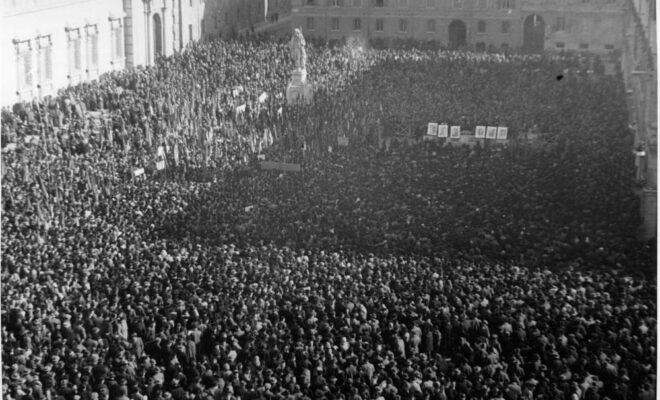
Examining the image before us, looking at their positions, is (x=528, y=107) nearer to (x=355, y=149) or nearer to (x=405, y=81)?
(x=405, y=81)

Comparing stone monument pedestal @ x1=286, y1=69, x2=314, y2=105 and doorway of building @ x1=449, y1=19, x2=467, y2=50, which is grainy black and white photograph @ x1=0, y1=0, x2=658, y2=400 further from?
doorway of building @ x1=449, y1=19, x2=467, y2=50

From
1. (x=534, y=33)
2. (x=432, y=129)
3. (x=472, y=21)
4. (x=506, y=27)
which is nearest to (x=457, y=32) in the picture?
(x=472, y=21)

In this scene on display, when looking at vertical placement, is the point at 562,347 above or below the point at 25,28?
below

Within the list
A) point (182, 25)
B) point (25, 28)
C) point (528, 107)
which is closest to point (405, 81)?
point (528, 107)

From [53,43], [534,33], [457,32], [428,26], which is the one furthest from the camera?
[457,32]

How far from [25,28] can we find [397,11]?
1024 inches

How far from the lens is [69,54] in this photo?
5000cm

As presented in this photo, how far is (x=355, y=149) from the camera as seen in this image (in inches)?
1591

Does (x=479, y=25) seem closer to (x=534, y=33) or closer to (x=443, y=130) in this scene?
(x=534, y=33)

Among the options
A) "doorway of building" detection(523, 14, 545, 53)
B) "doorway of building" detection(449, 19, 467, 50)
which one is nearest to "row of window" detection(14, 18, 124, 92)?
"doorway of building" detection(449, 19, 467, 50)

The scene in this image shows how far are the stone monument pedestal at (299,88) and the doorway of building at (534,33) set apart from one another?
759 inches

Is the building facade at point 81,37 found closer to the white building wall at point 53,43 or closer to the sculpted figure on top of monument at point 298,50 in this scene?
the white building wall at point 53,43

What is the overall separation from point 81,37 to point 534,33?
25.9 metres

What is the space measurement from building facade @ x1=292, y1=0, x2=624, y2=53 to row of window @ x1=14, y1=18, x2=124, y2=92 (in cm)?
1287
